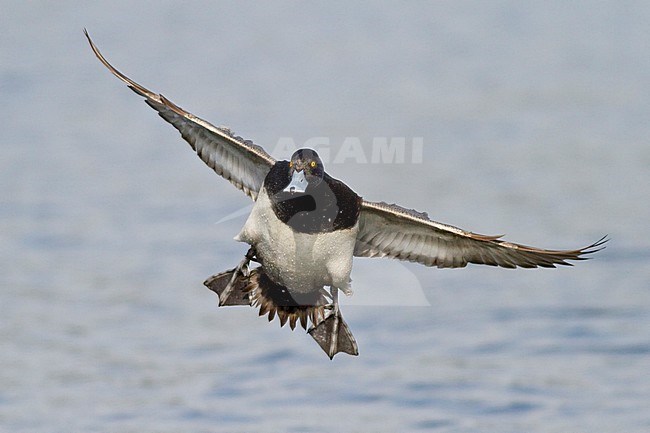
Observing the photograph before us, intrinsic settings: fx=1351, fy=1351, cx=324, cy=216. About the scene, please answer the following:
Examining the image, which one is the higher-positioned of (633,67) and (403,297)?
(633,67)

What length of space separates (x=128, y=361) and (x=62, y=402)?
107cm

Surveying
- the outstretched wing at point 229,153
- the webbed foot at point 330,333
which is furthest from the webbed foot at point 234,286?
the outstretched wing at point 229,153

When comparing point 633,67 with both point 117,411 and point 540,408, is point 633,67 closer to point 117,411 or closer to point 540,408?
point 540,408

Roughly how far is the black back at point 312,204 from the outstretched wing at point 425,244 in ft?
0.61

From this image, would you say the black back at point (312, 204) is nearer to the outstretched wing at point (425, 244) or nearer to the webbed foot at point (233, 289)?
the outstretched wing at point (425, 244)

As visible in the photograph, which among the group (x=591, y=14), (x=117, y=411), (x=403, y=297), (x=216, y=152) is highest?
(x=591, y=14)

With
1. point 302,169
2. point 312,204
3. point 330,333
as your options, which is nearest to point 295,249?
point 312,204

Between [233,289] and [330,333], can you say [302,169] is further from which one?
[330,333]

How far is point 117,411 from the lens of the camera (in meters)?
12.5

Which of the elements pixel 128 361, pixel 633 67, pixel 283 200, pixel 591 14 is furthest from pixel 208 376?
pixel 591 14

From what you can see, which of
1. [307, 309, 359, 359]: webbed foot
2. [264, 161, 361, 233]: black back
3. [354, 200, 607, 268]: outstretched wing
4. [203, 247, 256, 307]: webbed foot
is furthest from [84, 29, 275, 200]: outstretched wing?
[307, 309, 359, 359]: webbed foot

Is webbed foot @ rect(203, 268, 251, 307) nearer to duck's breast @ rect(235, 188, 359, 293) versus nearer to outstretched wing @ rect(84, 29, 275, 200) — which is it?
duck's breast @ rect(235, 188, 359, 293)

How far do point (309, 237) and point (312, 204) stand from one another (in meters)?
0.22

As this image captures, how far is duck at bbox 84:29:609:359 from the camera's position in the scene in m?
8.47
